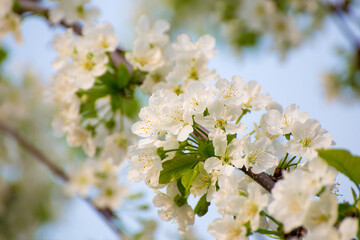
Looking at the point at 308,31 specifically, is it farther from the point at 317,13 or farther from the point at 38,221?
the point at 38,221

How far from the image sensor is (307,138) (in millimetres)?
1138

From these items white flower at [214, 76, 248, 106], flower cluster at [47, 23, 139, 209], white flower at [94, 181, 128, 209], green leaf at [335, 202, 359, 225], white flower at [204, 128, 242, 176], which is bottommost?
white flower at [94, 181, 128, 209]

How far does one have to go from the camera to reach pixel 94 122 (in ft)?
6.15

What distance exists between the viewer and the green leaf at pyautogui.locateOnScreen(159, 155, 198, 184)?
3.88ft

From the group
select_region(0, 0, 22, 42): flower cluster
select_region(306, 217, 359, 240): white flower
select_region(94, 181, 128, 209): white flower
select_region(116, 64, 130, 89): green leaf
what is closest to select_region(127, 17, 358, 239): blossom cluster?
select_region(306, 217, 359, 240): white flower

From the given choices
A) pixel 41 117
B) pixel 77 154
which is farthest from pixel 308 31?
pixel 41 117

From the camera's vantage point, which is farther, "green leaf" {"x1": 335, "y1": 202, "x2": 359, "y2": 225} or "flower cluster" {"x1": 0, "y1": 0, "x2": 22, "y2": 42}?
"flower cluster" {"x1": 0, "y1": 0, "x2": 22, "y2": 42}

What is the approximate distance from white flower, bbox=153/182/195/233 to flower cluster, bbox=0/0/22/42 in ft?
4.88

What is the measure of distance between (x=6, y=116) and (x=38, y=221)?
5.50ft

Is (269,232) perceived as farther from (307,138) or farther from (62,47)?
(62,47)

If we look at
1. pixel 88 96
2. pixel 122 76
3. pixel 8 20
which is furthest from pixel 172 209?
pixel 8 20

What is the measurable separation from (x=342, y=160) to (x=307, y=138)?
6.9 inches

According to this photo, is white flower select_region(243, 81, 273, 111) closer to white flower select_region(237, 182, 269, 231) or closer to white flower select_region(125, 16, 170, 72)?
white flower select_region(237, 182, 269, 231)

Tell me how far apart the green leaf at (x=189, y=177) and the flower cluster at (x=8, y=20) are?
155cm
